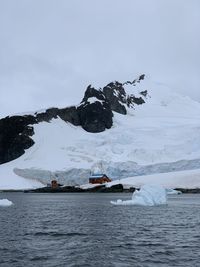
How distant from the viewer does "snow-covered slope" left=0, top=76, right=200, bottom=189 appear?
430ft

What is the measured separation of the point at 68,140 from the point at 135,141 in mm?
20592

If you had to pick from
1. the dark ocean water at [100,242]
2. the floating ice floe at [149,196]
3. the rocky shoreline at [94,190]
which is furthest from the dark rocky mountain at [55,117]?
the dark ocean water at [100,242]

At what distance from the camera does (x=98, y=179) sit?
122 m

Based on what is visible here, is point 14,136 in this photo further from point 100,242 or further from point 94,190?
point 100,242

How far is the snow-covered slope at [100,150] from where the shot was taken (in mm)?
131000

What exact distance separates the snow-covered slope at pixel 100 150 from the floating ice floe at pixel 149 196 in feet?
217

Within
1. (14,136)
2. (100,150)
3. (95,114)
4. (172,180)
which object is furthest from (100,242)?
(95,114)

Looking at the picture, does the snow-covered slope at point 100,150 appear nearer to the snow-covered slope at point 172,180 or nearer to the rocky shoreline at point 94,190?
the rocky shoreline at point 94,190

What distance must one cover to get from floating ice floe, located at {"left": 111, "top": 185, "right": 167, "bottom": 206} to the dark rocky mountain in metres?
95.4

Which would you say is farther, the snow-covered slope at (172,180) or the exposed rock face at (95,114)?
the exposed rock face at (95,114)

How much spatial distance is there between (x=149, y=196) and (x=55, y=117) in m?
110

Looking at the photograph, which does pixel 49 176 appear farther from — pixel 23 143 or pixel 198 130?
pixel 198 130

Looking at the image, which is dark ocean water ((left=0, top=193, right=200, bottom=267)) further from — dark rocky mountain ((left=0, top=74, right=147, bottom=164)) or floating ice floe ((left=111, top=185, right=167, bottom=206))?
dark rocky mountain ((left=0, top=74, right=147, bottom=164))

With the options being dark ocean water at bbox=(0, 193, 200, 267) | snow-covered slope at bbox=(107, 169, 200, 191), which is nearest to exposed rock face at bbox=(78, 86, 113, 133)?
snow-covered slope at bbox=(107, 169, 200, 191)
